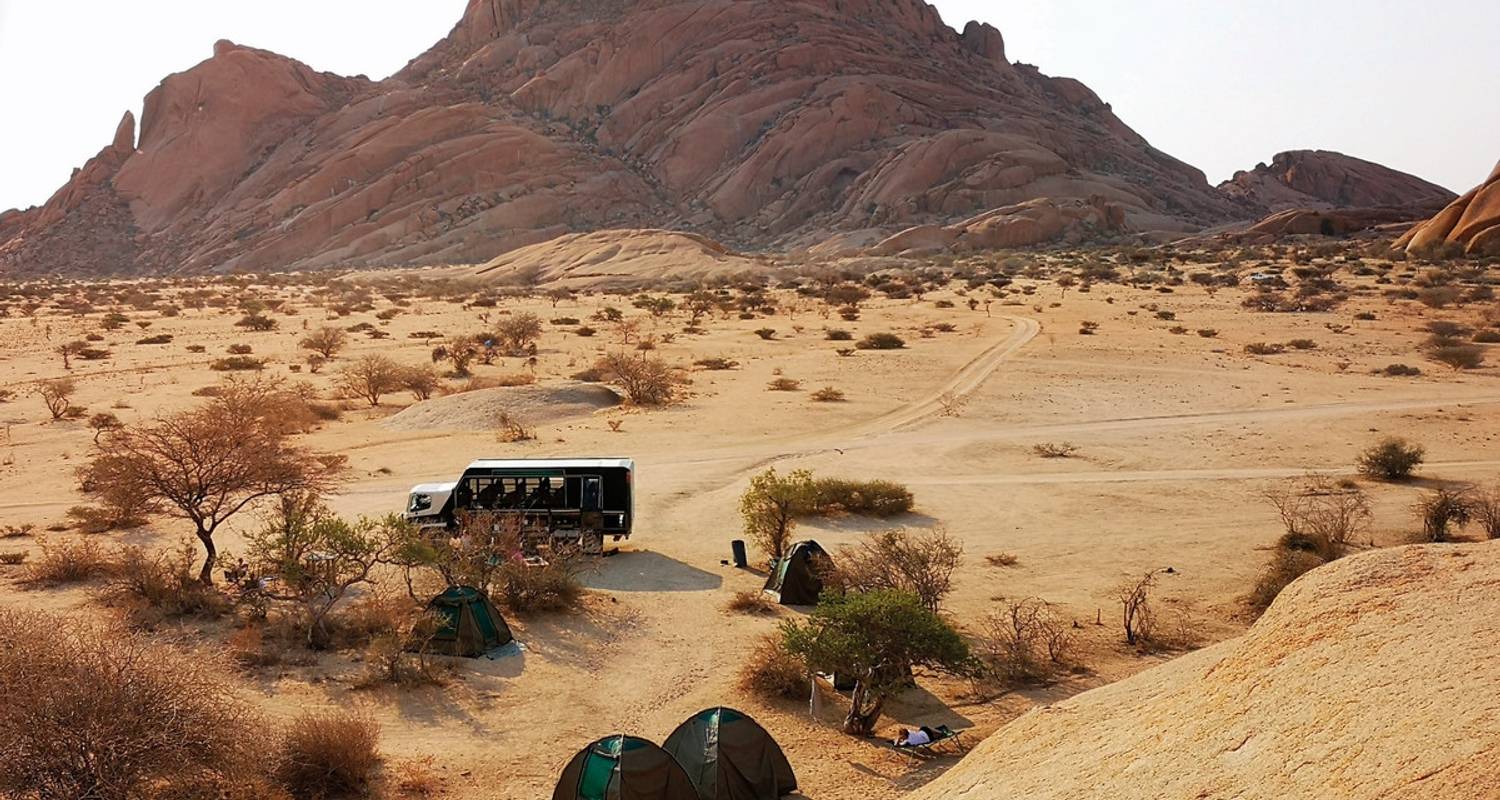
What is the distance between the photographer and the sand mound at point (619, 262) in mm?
78500

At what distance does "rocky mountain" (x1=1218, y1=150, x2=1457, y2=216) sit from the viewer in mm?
147750

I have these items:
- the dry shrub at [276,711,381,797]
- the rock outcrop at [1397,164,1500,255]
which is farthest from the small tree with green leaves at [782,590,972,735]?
the rock outcrop at [1397,164,1500,255]

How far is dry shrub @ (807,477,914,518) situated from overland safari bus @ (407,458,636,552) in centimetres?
495

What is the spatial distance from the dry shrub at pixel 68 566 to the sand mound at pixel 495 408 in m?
12.8

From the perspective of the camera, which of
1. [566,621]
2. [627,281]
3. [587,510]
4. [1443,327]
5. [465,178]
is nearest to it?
[566,621]

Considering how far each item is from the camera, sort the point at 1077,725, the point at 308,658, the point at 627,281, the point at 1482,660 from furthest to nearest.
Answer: the point at 627,281
the point at 308,658
the point at 1077,725
the point at 1482,660

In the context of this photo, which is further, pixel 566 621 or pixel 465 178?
pixel 465 178

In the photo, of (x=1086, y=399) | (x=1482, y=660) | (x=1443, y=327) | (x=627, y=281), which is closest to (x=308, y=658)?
(x=1482, y=660)

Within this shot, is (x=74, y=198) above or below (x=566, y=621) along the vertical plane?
above

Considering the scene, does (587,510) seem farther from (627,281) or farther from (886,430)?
(627,281)

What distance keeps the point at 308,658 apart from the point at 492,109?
121 metres

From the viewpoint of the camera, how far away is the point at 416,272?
91688 mm

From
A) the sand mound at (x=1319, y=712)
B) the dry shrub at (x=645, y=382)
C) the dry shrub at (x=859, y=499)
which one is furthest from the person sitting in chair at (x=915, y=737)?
the dry shrub at (x=645, y=382)

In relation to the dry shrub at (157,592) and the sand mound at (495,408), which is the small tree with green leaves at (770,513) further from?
the sand mound at (495,408)
